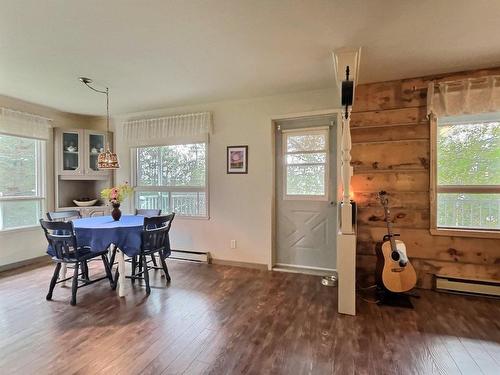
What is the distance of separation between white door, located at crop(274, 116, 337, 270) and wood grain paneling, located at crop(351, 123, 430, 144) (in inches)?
13.4

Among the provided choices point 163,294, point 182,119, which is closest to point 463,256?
point 163,294

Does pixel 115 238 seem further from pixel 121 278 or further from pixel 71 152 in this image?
pixel 71 152

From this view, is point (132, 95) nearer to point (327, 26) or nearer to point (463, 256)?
point (327, 26)

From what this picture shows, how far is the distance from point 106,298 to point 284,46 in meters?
3.05

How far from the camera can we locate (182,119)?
4.30 meters

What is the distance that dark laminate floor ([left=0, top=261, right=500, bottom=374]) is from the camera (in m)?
1.84

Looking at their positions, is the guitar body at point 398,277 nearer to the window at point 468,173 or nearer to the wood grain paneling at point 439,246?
the wood grain paneling at point 439,246

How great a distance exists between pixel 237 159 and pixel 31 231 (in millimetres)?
3309

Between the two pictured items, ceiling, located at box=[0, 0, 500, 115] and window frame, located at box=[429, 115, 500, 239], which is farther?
window frame, located at box=[429, 115, 500, 239]

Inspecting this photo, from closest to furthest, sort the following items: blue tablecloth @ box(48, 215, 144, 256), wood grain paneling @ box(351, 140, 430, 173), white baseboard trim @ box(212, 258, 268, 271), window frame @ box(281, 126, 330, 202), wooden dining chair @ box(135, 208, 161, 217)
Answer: blue tablecloth @ box(48, 215, 144, 256), wood grain paneling @ box(351, 140, 430, 173), window frame @ box(281, 126, 330, 202), wooden dining chair @ box(135, 208, 161, 217), white baseboard trim @ box(212, 258, 268, 271)

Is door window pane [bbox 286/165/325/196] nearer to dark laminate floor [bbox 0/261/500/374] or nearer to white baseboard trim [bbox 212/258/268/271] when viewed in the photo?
white baseboard trim [bbox 212/258/268/271]

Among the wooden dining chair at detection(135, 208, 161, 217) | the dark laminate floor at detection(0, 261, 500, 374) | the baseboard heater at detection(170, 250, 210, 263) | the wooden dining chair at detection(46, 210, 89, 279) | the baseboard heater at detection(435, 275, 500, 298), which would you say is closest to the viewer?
the dark laminate floor at detection(0, 261, 500, 374)

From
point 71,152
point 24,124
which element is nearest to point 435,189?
point 71,152

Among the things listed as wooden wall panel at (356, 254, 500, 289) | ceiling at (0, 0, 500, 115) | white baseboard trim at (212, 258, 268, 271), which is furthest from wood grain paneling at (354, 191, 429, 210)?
white baseboard trim at (212, 258, 268, 271)
